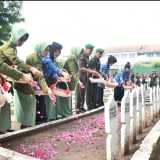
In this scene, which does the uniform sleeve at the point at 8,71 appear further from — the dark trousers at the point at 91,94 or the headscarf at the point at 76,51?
the dark trousers at the point at 91,94

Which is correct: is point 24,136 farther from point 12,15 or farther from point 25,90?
point 12,15

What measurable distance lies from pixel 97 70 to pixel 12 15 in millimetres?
16058

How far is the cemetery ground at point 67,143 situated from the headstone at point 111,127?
452mm

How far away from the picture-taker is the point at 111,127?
147 inches

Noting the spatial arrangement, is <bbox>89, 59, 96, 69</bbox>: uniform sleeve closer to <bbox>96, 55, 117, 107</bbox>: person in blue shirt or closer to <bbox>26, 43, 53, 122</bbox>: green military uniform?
<bbox>96, 55, 117, 107</bbox>: person in blue shirt

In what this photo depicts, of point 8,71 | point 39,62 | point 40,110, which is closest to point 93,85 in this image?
point 40,110

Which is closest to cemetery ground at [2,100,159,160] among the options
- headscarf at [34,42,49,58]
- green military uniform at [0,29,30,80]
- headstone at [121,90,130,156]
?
headstone at [121,90,130,156]

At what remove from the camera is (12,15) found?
24.0m

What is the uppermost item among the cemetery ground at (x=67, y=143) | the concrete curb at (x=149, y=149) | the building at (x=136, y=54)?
the building at (x=136, y=54)

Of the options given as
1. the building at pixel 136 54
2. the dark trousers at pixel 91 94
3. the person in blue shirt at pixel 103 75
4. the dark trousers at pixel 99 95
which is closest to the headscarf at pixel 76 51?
the dark trousers at pixel 91 94

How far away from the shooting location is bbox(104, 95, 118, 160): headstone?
365 centimetres

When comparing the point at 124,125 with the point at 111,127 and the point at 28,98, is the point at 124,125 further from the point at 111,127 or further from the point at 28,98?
the point at 28,98

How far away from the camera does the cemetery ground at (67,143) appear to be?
4.46m

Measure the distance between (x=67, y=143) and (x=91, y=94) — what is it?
15.9 ft
